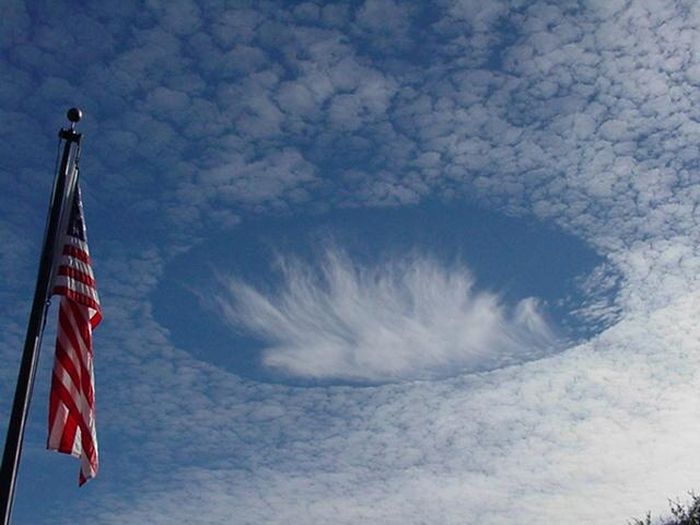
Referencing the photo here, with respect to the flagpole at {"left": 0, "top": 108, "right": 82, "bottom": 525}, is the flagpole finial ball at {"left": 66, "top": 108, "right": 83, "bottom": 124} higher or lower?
higher

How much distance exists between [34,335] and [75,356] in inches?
44.2

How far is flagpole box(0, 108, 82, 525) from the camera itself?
9281mm

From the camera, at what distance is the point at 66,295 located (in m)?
10.9

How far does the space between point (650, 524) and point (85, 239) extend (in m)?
41.7

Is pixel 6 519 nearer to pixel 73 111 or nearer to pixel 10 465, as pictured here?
pixel 10 465

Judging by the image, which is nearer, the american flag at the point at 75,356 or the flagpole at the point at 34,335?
the flagpole at the point at 34,335

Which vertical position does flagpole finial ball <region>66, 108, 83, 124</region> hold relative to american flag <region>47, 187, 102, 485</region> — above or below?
above

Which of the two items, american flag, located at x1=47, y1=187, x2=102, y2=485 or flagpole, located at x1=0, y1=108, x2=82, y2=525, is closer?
flagpole, located at x1=0, y1=108, x2=82, y2=525

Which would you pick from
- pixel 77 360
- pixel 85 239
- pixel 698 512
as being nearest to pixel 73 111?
pixel 85 239

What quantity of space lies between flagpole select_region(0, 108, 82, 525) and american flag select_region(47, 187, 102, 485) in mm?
313

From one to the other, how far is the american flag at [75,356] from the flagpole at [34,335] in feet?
1.03

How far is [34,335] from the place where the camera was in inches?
395

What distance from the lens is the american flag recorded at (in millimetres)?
10695

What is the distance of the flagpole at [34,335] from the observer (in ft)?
30.5
